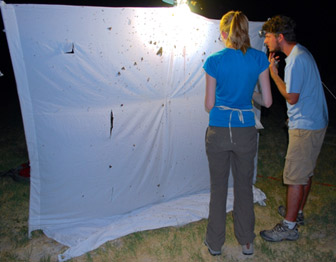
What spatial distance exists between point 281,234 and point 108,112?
→ 5.92ft

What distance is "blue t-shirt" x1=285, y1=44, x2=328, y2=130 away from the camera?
86.4 inches

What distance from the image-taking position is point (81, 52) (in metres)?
2.23

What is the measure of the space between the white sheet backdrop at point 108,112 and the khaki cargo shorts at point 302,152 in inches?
32.0

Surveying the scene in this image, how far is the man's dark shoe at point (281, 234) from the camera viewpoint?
251 centimetres

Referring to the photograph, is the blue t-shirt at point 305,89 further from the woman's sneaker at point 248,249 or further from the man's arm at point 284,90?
the woman's sneaker at point 248,249

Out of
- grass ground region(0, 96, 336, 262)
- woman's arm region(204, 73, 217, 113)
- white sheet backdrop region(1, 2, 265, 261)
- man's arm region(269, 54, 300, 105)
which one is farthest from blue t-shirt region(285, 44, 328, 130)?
grass ground region(0, 96, 336, 262)

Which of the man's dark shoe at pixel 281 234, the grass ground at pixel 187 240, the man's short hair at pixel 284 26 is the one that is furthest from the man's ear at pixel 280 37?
the grass ground at pixel 187 240

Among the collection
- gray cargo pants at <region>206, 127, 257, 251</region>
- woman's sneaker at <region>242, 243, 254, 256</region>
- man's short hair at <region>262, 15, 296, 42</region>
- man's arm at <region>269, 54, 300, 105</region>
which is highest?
man's short hair at <region>262, 15, 296, 42</region>

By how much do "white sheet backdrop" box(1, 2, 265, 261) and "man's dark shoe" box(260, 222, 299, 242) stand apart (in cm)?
54

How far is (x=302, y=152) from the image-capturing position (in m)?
2.38

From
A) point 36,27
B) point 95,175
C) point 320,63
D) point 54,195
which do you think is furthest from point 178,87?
point 320,63

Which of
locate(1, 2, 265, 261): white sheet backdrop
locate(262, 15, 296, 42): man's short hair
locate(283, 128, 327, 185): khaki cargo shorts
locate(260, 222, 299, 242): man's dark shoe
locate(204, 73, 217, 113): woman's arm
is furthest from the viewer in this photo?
locate(260, 222, 299, 242): man's dark shoe

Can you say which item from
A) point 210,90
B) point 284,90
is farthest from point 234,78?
point 284,90

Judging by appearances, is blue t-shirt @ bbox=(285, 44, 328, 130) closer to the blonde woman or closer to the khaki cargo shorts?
the khaki cargo shorts
